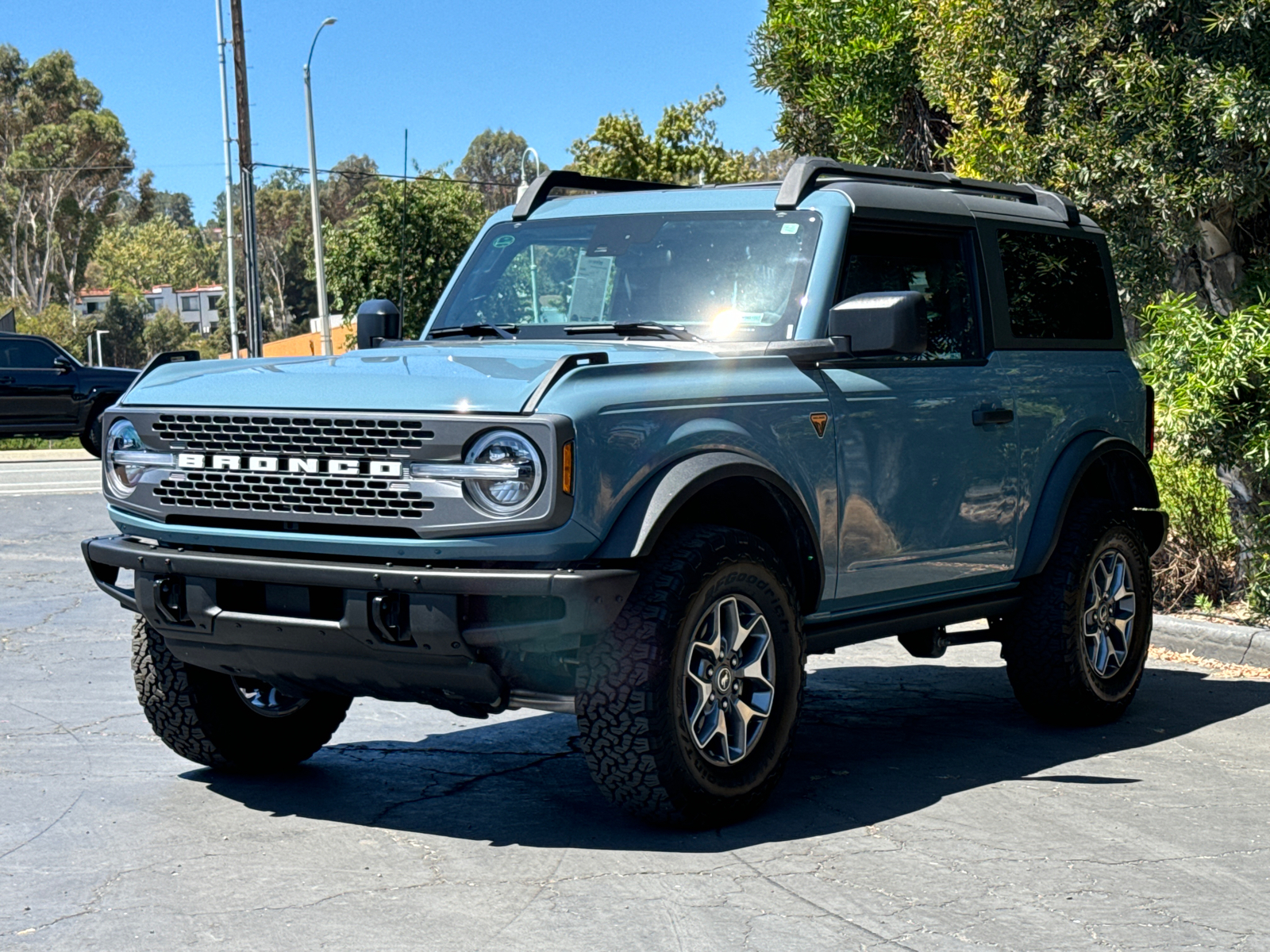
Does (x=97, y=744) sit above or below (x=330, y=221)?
below

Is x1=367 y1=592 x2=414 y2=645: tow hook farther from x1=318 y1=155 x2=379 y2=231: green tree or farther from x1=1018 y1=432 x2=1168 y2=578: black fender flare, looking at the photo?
x1=318 y1=155 x2=379 y2=231: green tree

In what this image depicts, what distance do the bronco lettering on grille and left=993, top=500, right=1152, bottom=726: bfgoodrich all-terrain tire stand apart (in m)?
3.22

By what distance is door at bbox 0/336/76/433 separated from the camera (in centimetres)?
2580

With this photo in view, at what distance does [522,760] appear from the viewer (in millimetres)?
6602

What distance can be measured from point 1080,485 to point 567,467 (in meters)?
3.39

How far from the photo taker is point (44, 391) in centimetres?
2595

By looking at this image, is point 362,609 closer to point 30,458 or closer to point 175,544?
point 175,544

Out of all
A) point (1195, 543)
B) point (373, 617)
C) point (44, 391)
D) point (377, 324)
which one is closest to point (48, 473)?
point (44, 391)

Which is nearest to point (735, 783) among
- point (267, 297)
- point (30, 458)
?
point (30, 458)

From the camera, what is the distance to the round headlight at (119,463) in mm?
5660

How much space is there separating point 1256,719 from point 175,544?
473 cm

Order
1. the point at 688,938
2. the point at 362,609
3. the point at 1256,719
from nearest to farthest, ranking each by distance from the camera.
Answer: the point at 688,938 < the point at 362,609 < the point at 1256,719

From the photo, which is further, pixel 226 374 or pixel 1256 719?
pixel 1256 719

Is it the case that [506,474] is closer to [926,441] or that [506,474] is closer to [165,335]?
[926,441]
